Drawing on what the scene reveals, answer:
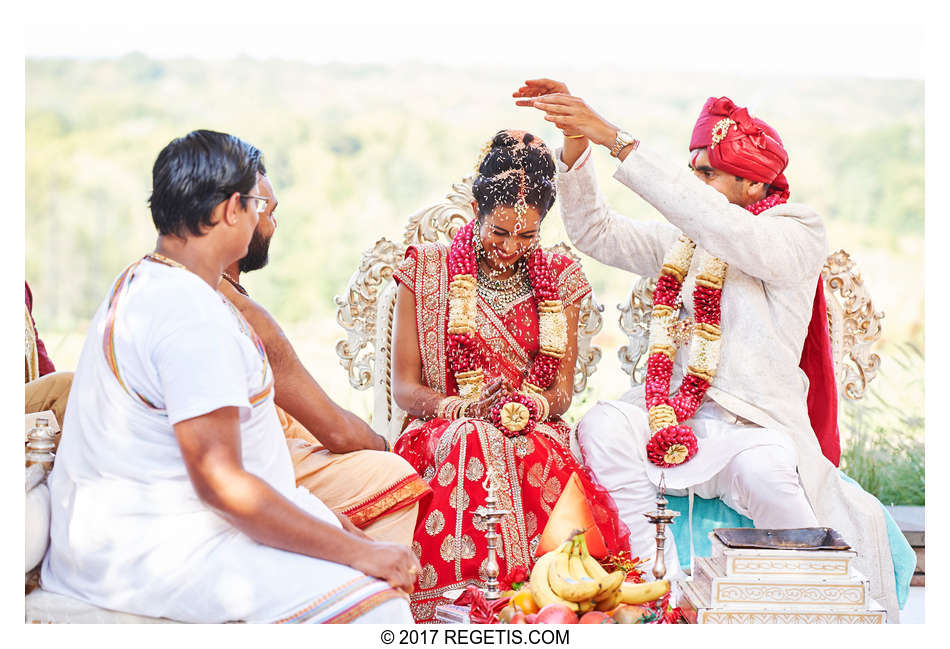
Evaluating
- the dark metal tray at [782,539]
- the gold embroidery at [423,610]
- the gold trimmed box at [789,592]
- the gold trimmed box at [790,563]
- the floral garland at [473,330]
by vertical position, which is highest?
the floral garland at [473,330]

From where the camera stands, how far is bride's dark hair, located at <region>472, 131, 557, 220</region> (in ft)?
12.7

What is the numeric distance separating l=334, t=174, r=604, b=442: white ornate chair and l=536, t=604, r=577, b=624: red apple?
1.58 m

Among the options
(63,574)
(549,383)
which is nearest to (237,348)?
(63,574)

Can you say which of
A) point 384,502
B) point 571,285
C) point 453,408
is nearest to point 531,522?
point 453,408

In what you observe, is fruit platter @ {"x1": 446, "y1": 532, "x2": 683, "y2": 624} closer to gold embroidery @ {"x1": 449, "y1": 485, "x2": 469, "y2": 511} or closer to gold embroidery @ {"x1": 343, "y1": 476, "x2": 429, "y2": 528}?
gold embroidery @ {"x1": 343, "y1": 476, "x2": 429, "y2": 528}

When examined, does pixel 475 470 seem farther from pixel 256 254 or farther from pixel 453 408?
pixel 256 254

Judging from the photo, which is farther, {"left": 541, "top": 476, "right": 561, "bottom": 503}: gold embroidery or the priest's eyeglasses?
{"left": 541, "top": 476, "right": 561, "bottom": 503}: gold embroidery

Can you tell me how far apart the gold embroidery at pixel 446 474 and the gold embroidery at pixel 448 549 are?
0.18 m

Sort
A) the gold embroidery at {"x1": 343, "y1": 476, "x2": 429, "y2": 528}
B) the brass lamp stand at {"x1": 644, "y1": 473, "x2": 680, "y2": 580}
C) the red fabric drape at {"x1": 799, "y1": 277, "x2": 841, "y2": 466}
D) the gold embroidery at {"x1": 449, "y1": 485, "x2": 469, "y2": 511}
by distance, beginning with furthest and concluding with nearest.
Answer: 1. the red fabric drape at {"x1": 799, "y1": 277, "x2": 841, "y2": 466}
2. the gold embroidery at {"x1": 449, "y1": 485, "x2": 469, "y2": 511}
3. the brass lamp stand at {"x1": 644, "y1": 473, "x2": 680, "y2": 580}
4. the gold embroidery at {"x1": 343, "y1": 476, "x2": 429, "y2": 528}

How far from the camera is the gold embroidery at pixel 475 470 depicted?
361 cm

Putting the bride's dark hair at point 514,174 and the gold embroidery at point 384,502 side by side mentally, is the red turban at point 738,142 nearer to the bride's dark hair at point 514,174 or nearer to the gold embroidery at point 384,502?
the bride's dark hair at point 514,174

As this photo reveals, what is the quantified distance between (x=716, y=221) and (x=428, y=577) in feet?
5.30

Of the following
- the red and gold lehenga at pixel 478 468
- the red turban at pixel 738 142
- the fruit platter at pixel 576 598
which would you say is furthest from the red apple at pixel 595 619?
the red turban at pixel 738 142

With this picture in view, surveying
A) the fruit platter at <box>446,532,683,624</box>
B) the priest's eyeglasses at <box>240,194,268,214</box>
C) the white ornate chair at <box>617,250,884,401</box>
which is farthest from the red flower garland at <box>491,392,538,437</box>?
the priest's eyeglasses at <box>240,194,268,214</box>
